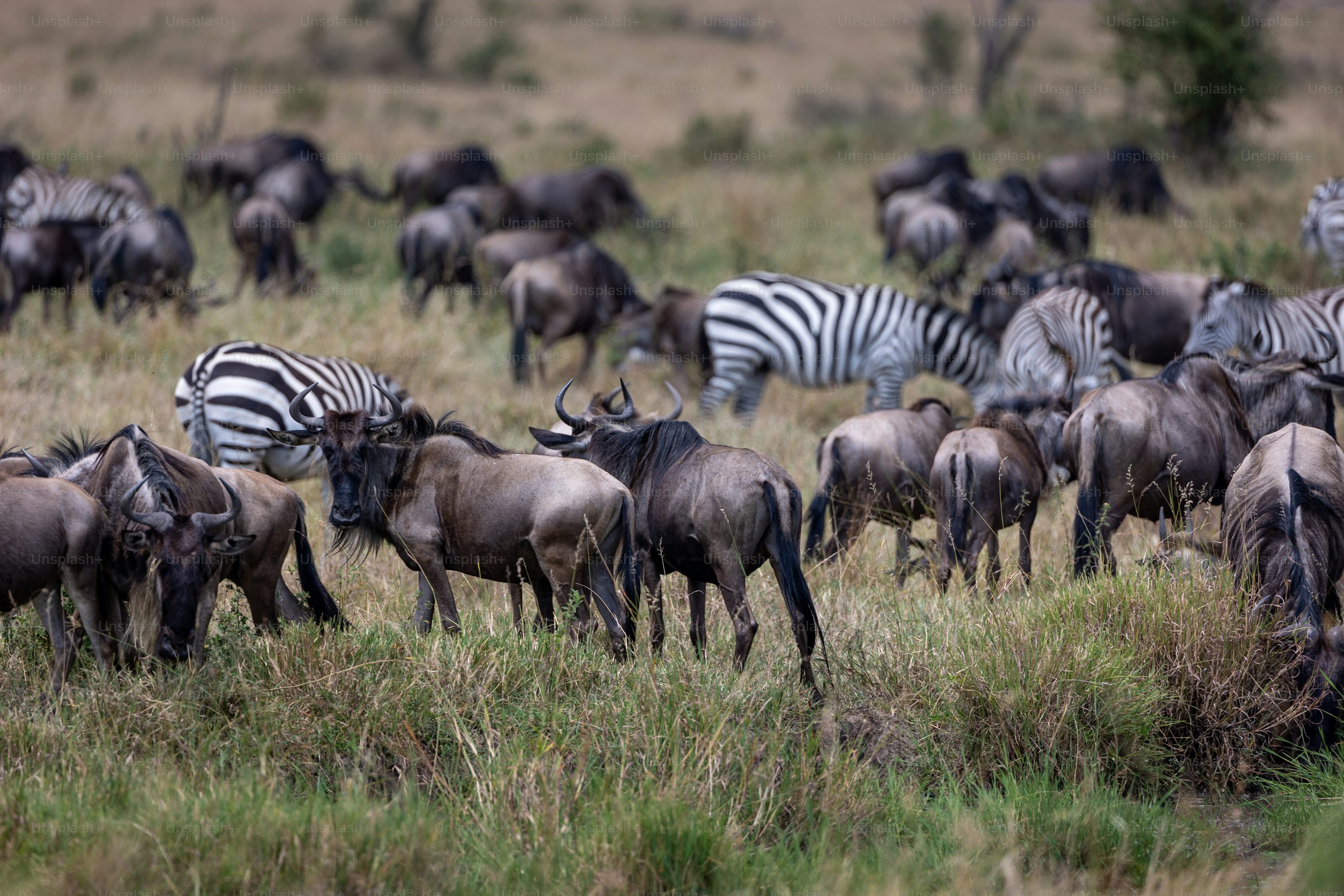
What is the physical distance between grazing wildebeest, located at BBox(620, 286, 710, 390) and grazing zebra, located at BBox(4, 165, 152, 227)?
6372 millimetres

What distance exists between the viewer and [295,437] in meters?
5.05

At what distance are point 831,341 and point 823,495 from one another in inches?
169

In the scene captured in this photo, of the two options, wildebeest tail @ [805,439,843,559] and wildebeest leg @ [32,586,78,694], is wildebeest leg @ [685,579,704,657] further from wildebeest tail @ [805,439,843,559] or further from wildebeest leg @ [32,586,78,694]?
wildebeest leg @ [32,586,78,694]

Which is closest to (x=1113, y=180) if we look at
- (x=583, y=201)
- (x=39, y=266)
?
(x=583, y=201)

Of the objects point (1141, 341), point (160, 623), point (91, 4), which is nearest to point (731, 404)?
point (1141, 341)

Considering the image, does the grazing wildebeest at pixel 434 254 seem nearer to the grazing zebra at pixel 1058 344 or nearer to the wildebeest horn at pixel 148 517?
the grazing zebra at pixel 1058 344

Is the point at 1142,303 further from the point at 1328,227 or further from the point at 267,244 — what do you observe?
the point at 267,244

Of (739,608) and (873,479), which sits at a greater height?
(873,479)

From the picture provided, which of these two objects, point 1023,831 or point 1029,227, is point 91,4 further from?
point 1023,831

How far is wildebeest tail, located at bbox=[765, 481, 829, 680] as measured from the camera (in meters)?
4.84

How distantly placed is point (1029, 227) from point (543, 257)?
638cm

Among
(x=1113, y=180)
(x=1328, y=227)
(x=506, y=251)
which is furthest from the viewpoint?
(x=1113, y=180)

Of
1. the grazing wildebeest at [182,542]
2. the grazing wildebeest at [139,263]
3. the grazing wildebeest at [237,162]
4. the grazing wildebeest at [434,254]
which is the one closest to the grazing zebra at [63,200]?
the grazing wildebeest at [139,263]

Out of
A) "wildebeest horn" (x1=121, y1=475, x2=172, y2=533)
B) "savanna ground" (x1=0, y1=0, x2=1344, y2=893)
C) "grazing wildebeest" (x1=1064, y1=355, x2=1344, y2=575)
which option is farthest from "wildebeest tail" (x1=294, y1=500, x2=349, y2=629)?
"grazing wildebeest" (x1=1064, y1=355, x2=1344, y2=575)
